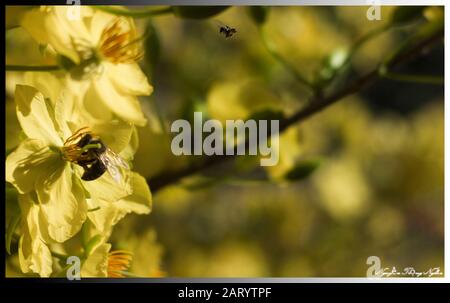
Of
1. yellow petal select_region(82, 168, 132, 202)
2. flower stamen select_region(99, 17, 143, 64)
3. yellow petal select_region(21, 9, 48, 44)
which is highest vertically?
flower stamen select_region(99, 17, 143, 64)

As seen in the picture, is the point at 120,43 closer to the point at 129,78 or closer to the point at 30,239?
the point at 129,78

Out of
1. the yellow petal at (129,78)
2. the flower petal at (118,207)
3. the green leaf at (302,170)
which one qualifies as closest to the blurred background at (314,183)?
the green leaf at (302,170)

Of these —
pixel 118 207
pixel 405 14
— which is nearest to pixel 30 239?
pixel 118 207

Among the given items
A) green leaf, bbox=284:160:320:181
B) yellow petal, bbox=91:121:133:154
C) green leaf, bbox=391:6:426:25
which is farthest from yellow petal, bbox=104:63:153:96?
green leaf, bbox=391:6:426:25

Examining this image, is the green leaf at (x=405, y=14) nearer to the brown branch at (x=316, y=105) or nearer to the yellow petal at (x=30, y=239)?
the brown branch at (x=316, y=105)

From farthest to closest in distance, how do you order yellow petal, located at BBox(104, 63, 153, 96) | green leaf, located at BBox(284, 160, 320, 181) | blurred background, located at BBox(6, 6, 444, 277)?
blurred background, located at BBox(6, 6, 444, 277) < green leaf, located at BBox(284, 160, 320, 181) < yellow petal, located at BBox(104, 63, 153, 96)

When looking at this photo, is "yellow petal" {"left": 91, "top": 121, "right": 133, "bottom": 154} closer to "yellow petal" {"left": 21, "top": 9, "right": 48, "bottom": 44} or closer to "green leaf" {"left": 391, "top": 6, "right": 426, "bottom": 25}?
"yellow petal" {"left": 21, "top": 9, "right": 48, "bottom": 44}
